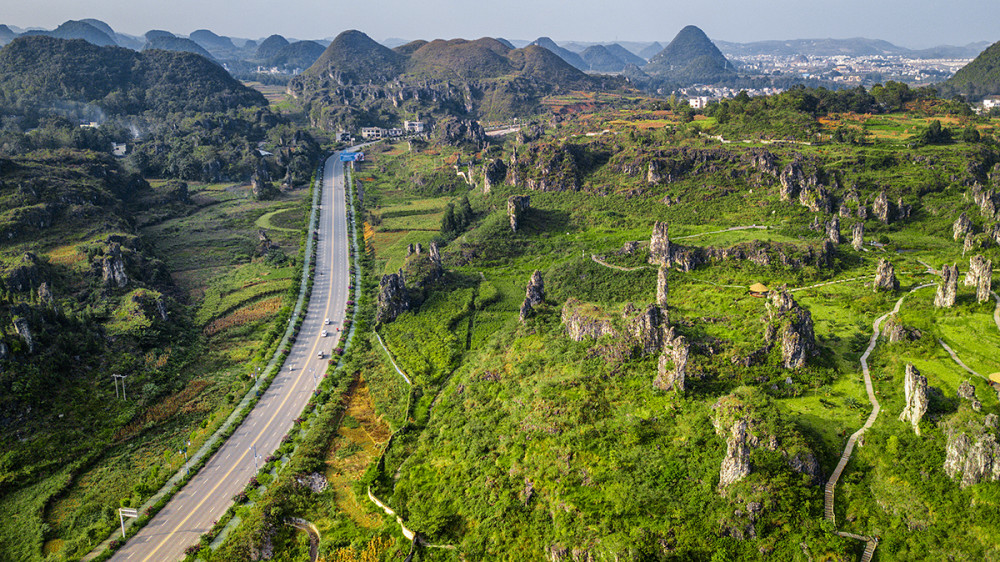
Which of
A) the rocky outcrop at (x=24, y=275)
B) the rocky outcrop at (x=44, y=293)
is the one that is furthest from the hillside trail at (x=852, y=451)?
the rocky outcrop at (x=24, y=275)


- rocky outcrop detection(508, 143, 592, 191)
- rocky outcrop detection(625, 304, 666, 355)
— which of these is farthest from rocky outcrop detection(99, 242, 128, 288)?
rocky outcrop detection(625, 304, 666, 355)

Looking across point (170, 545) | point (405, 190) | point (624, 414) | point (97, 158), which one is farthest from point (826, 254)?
point (97, 158)

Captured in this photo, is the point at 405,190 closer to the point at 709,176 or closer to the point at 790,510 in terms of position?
the point at 709,176

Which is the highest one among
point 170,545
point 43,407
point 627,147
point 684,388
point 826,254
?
point 627,147

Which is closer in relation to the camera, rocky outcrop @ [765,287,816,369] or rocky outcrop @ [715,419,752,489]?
rocky outcrop @ [715,419,752,489]

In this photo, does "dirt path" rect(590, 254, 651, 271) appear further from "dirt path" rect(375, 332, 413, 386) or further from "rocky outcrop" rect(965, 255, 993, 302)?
"rocky outcrop" rect(965, 255, 993, 302)

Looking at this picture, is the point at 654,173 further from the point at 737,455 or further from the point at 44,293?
the point at 44,293
